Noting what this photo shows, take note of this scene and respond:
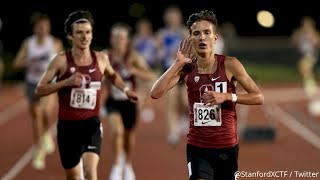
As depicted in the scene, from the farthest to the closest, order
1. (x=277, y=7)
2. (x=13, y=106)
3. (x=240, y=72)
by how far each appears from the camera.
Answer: (x=277, y=7)
(x=13, y=106)
(x=240, y=72)

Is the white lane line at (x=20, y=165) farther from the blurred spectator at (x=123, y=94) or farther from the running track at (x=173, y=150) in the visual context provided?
the blurred spectator at (x=123, y=94)

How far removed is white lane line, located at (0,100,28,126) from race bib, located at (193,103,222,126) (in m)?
12.4

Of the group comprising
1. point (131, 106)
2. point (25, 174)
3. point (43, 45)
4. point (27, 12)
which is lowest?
point (25, 174)

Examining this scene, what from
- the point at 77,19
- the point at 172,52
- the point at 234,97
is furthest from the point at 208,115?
the point at 172,52

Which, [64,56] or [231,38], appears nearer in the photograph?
[64,56]

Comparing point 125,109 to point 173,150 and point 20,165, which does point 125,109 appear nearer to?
point 20,165

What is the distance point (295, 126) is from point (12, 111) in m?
8.46

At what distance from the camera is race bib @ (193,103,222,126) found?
5840 millimetres

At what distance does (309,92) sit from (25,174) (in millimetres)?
15164

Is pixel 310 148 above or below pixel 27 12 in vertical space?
below

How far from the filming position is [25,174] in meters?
10.3

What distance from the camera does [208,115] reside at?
5.85 m

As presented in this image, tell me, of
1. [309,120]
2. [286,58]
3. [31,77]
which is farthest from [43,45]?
[286,58]

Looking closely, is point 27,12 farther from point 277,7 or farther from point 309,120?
point 309,120
